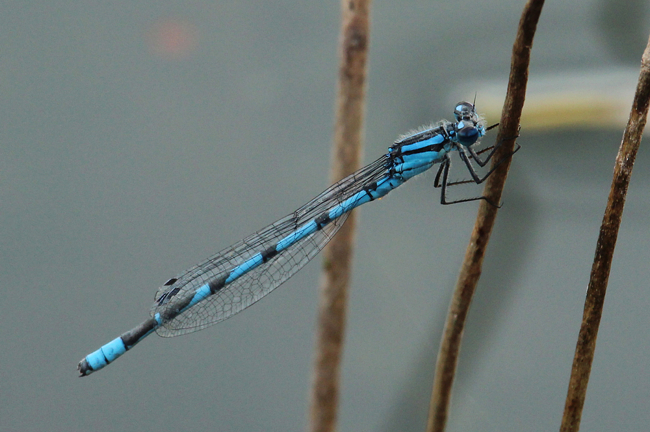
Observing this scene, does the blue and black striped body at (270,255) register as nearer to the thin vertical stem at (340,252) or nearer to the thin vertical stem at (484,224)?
the thin vertical stem at (340,252)

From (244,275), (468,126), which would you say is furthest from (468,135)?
(244,275)

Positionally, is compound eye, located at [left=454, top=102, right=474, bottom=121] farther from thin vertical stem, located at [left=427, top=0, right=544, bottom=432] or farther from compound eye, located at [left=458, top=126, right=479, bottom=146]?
thin vertical stem, located at [left=427, top=0, right=544, bottom=432]

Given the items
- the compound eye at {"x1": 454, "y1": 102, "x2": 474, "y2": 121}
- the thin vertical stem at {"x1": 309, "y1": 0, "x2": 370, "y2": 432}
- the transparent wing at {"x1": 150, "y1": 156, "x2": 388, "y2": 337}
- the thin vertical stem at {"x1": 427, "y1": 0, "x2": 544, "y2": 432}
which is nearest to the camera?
the thin vertical stem at {"x1": 427, "y1": 0, "x2": 544, "y2": 432}

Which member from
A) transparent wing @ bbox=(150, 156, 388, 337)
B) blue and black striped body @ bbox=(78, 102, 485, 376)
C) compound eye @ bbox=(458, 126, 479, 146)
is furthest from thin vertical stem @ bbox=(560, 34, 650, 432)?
transparent wing @ bbox=(150, 156, 388, 337)

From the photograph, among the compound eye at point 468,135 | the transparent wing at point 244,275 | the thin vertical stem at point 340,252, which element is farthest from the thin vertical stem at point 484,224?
the transparent wing at point 244,275

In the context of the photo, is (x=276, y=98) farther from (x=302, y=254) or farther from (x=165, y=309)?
(x=165, y=309)

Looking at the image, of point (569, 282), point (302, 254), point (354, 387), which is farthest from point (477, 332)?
point (302, 254)
